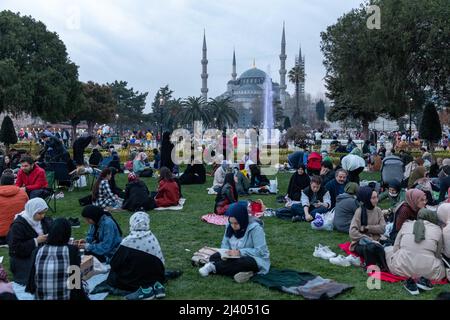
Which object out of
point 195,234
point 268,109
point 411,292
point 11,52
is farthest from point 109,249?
point 268,109

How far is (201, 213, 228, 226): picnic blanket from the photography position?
→ 9086 mm

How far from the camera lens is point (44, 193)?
9.37 m

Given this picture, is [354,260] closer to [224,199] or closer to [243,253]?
[243,253]

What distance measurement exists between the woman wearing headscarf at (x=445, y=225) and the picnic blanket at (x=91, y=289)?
3781mm

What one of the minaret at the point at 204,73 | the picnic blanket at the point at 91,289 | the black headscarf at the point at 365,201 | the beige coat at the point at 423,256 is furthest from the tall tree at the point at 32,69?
the minaret at the point at 204,73

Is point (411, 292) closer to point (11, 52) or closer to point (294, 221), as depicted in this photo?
point (294, 221)

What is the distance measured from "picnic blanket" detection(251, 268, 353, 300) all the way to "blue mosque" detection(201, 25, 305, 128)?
87.7m

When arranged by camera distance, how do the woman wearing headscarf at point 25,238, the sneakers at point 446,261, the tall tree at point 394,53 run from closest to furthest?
1. the woman wearing headscarf at point 25,238
2. the sneakers at point 446,261
3. the tall tree at point 394,53

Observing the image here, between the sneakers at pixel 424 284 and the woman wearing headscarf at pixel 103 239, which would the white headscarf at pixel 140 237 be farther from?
the sneakers at pixel 424 284

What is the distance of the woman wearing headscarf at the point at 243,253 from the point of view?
19.3 ft

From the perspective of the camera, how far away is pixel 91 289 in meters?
5.48

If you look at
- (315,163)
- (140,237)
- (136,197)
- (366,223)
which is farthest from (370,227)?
(315,163)

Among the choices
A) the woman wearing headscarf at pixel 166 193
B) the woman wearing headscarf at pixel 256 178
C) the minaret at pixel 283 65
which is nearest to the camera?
the woman wearing headscarf at pixel 166 193

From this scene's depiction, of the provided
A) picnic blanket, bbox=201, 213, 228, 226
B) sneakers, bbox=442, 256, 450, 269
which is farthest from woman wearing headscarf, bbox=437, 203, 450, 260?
picnic blanket, bbox=201, 213, 228, 226
